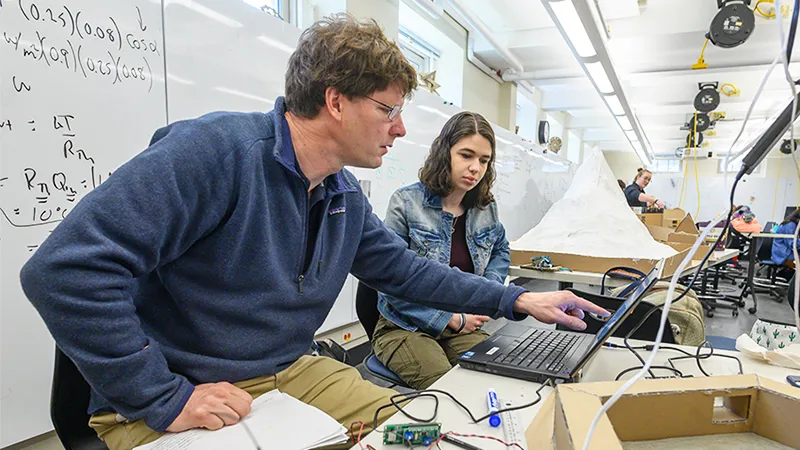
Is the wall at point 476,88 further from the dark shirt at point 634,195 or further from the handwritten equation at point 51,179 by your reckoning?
the handwritten equation at point 51,179

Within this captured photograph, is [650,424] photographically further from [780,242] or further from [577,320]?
[780,242]

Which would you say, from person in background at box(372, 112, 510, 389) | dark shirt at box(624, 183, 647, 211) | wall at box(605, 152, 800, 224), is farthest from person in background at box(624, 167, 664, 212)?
person in background at box(372, 112, 510, 389)

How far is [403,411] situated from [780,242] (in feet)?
19.7

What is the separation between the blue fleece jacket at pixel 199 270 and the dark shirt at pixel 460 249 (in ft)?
1.47

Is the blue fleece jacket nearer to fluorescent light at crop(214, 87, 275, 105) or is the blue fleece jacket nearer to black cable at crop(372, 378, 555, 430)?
black cable at crop(372, 378, 555, 430)

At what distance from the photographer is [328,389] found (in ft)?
3.02

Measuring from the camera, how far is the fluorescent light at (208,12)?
60.0 inches

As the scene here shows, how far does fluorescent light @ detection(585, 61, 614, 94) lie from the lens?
363 cm

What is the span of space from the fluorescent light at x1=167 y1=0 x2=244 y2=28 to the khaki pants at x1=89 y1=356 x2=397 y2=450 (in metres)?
1.29

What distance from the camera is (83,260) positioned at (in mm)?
609

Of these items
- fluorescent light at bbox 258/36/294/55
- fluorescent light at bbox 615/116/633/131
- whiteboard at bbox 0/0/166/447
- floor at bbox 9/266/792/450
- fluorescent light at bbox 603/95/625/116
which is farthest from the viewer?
fluorescent light at bbox 615/116/633/131

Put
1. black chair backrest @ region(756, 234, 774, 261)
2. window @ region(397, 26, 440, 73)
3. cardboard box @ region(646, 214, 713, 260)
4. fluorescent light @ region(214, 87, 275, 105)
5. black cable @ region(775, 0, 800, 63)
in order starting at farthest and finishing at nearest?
black chair backrest @ region(756, 234, 774, 261), window @ region(397, 26, 440, 73), cardboard box @ region(646, 214, 713, 260), fluorescent light @ region(214, 87, 275, 105), black cable @ region(775, 0, 800, 63)

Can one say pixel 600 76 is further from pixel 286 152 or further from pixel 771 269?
pixel 771 269

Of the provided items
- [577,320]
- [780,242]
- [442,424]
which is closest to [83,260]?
[442,424]
